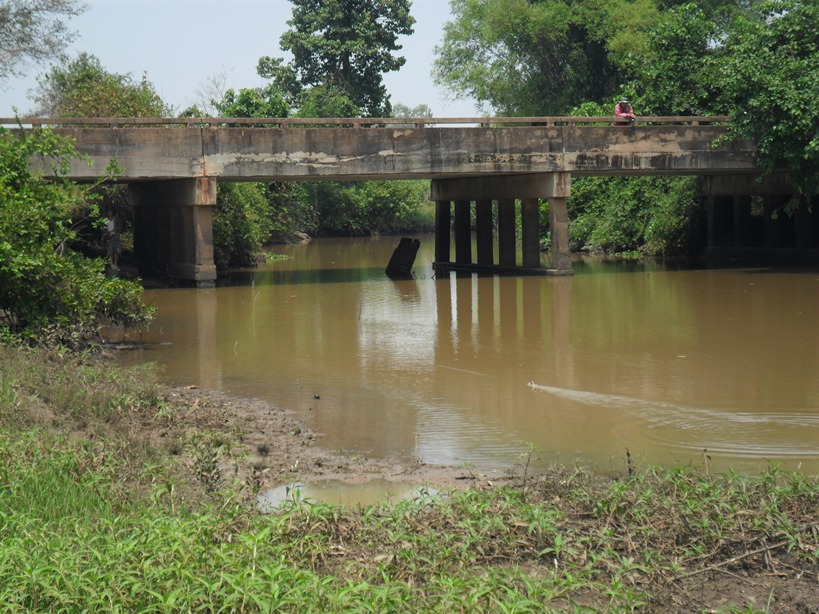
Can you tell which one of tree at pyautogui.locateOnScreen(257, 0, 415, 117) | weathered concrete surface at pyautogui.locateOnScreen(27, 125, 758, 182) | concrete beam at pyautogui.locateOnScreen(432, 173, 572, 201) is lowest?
concrete beam at pyautogui.locateOnScreen(432, 173, 572, 201)

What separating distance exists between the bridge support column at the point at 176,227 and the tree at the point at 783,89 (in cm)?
1181

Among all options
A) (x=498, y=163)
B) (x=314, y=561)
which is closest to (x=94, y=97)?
(x=498, y=163)

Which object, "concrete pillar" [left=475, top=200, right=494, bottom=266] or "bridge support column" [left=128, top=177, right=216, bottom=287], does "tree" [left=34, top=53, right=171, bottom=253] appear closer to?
"bridge support column" [left=128, top=177, right=216, bottom=287]

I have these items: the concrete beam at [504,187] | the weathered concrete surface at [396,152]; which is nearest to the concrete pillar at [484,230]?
the concrete beam at [504,187]

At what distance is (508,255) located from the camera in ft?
83.2

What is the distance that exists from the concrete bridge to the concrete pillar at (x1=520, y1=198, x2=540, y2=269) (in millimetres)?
28

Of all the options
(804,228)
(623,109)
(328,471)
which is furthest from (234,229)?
(328,471)

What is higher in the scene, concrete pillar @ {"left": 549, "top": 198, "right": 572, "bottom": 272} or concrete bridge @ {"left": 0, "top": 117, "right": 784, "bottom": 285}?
concrete bridge @ {"left": 0, "top": 117, "right": 784, "bottom": 285}

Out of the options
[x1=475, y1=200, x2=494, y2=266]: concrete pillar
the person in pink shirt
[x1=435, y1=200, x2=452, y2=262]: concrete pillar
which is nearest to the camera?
the person in pink shirt

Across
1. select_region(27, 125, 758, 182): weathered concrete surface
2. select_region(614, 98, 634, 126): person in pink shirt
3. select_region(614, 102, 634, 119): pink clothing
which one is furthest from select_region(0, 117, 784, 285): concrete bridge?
select_region(614, 102, 634, 119): pink clothing

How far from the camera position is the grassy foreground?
4453 millimetres

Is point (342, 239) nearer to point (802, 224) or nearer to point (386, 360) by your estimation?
point (802, 224)

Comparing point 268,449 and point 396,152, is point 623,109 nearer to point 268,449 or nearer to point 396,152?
point 396,152

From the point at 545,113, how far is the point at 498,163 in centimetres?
2081
